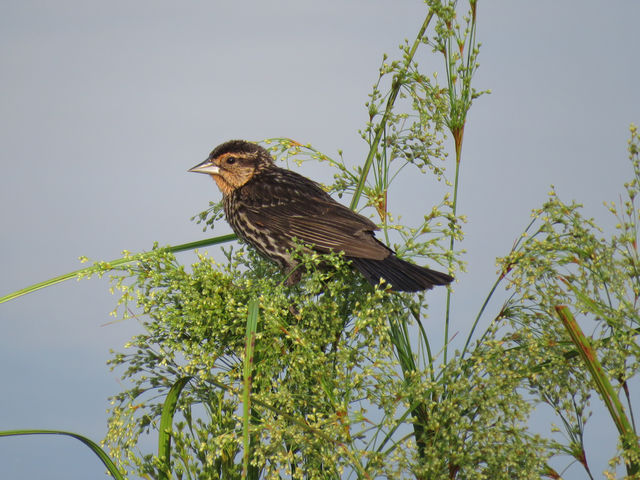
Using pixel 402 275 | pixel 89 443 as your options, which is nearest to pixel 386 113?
pixel 402 275

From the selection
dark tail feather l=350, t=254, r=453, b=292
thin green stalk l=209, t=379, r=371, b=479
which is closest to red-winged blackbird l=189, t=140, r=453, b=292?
dark tail feather l=350, t=254, r=453, b=292

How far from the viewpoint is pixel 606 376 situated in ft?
10.5

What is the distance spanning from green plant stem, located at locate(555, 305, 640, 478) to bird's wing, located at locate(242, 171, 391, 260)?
1.34 m

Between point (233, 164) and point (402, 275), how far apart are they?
2.01m

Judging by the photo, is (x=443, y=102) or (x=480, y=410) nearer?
(x=480, y=410)

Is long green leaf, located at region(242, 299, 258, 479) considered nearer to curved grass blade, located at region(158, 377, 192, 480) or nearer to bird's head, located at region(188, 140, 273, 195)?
curved grass blade, located at region(158, 377, 192, 480)

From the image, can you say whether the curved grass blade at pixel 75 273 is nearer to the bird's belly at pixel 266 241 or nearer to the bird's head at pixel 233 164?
the bird's belly at pixel 266 241

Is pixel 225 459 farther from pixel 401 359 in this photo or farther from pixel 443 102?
pixel 443 102

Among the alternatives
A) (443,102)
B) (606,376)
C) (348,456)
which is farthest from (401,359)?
(443,102)

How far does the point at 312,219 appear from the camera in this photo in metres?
4.93

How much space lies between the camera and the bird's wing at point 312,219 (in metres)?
4.54

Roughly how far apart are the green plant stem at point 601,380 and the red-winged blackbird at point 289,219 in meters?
1.08

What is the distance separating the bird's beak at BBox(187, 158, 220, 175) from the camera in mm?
5707

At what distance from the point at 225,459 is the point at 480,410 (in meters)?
1.30
